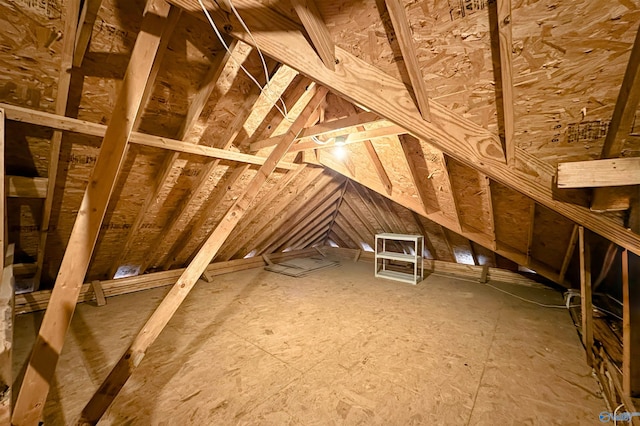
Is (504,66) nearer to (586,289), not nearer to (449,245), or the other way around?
(586,289)

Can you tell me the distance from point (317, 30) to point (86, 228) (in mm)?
1539

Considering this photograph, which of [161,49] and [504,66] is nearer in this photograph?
[504,66]

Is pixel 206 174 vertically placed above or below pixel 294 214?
above

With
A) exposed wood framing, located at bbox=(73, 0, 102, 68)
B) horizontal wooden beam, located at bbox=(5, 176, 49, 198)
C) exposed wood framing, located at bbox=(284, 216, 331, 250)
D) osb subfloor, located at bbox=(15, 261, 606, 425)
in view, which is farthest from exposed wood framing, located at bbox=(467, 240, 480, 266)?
horizontal wooden beam, located at bbox=(5, 176, 49, 198)

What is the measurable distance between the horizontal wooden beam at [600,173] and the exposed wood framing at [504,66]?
0.78 feet

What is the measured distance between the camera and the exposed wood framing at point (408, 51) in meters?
1.00

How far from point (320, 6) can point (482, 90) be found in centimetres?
96

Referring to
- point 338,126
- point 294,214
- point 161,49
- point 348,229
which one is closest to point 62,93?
point 161,49

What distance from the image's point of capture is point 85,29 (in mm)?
1375

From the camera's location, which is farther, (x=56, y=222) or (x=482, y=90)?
(x=56, y=222)

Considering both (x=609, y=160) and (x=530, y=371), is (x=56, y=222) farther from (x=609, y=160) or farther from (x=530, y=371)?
(x=530, y=371)

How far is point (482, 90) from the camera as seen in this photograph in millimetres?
1202

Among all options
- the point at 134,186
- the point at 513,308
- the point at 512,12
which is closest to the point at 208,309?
the point at 134,186

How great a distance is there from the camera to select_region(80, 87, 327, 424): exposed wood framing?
139 cm
